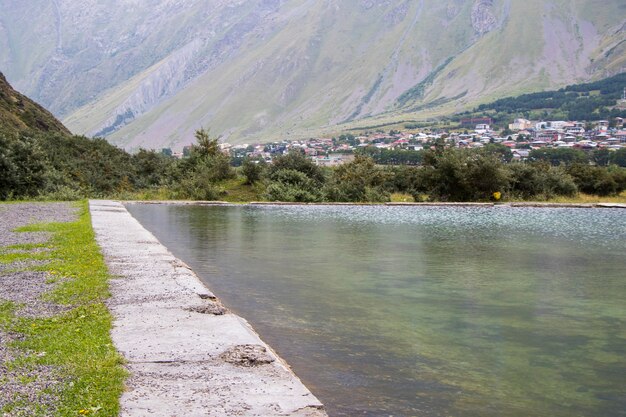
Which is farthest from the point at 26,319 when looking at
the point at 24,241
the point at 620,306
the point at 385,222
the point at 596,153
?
the point at 596,153

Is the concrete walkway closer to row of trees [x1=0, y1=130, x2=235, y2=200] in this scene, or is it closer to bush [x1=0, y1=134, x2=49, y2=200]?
bush [x1=0, y1=134, x2=49, y2=200]

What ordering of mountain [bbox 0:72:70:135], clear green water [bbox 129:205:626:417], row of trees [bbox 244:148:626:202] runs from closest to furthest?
clear green water [bbox 129:205:626:417] < row of trees [bbox 244:148:626:202] < mountain [bbox 0:72:70:135]

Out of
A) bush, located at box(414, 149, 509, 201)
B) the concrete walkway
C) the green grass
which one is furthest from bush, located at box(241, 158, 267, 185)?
the concrete walkway

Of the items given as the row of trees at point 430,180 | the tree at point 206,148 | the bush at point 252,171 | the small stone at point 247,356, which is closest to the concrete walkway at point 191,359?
the small stone at point 247,356

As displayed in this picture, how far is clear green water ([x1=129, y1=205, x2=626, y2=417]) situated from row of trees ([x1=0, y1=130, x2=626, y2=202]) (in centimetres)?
1416

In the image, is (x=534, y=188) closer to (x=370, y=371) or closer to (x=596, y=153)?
(x=370, y=371)

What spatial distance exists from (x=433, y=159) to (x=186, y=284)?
30696 mm

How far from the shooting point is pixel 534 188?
138 feet

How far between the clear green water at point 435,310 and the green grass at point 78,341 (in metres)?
2.45

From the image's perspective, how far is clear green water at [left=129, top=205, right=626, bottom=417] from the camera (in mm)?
7508

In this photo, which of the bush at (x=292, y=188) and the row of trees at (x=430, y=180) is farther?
the bush at (x=292, y=188)

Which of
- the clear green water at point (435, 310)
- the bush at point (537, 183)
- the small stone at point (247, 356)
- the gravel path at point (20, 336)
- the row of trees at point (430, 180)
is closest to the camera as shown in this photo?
the gravel path at point (20, 336)

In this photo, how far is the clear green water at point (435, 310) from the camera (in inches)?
296

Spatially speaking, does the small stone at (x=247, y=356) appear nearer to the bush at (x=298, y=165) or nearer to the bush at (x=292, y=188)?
the bush at (x=292, y=188)
